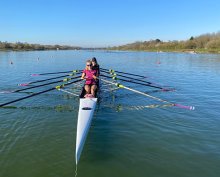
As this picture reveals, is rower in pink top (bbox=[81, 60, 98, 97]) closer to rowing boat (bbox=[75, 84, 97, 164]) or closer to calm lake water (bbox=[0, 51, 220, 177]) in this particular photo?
calm lake water (bbox=[0, 51, 220, 177])

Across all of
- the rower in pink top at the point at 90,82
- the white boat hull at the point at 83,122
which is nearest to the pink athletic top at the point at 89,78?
the rower in pink top at the point at 90,82

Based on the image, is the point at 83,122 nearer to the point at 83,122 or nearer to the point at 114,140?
the point at 83,122

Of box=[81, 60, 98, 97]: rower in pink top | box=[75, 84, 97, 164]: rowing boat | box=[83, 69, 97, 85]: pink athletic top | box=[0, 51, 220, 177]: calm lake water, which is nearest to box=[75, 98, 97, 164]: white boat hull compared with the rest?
box=[75, 84, 97, 164]: rowing boat

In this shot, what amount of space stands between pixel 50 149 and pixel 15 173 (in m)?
1.35

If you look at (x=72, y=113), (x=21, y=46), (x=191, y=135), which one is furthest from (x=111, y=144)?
(x=21, y=46)

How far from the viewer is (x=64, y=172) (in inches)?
239

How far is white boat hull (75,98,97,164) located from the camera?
19.8 ft

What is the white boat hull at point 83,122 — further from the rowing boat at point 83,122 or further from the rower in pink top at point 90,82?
the rower in pink top at point 90,82

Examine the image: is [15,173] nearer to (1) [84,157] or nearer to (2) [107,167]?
(1) [84,157]

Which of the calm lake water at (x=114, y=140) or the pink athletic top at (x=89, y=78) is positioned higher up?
the pink athletic top at (x=89, y=78)

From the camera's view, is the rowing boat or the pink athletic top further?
the pink athletic top

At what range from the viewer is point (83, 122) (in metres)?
7.14

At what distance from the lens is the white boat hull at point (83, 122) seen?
19.8ft

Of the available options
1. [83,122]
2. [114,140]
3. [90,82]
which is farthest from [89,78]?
[83,122]
